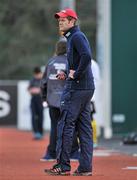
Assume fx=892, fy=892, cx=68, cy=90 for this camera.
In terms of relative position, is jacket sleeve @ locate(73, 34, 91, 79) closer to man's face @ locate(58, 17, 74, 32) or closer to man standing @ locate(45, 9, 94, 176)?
man standing @ locate(45, 9, 94, 176)

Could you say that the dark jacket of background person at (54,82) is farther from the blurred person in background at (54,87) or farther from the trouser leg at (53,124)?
the trouser leg at (53,124)

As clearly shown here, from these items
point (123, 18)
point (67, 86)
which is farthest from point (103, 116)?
point (67, 86)

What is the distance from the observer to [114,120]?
2148 cm

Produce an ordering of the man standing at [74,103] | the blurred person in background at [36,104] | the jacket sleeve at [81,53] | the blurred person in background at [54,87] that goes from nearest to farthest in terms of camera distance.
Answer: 1. the jacket sleeve at [81,53]
2. the man standing at [74,103]
3. the blurred person in background at [54,87]
4. the blurred person in background at [36,104]

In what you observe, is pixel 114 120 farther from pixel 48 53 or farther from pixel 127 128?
pixel 48 53

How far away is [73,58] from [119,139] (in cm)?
934

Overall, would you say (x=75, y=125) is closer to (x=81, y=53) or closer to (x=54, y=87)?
(x=81, y=53)

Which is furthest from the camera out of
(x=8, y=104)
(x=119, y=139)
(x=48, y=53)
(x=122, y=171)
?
(x=48, y=53)

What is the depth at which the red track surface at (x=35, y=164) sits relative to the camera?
11.7 meters

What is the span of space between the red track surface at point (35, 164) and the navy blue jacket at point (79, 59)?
1.22 metres

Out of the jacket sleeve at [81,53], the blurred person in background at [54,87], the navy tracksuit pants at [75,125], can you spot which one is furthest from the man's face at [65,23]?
the blurred person in background at [54,87]

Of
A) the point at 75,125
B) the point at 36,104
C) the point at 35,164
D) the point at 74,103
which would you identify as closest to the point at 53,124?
the point at 35,164

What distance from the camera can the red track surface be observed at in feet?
38.5

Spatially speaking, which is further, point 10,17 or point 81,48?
point 10,17
